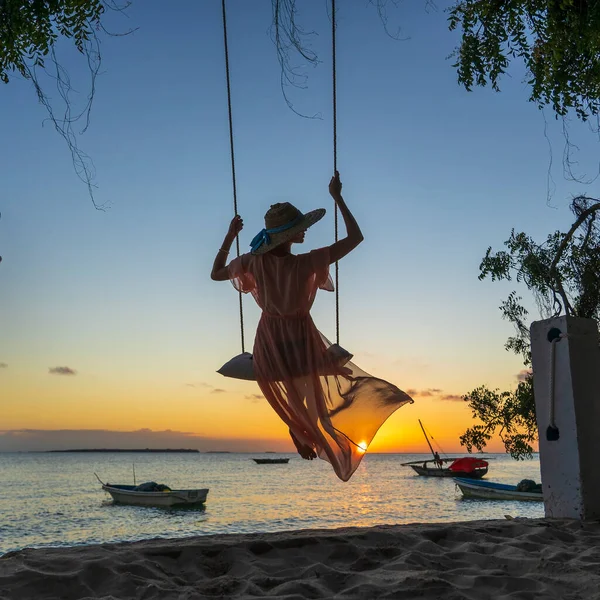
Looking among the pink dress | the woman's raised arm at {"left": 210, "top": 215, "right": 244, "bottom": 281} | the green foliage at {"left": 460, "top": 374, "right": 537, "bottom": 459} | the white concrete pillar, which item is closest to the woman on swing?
the pink dress

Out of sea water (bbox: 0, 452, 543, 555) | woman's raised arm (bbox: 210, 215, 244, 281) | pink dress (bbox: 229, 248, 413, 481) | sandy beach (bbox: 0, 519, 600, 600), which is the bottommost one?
sea water (bbox: 0, 452, 543, 555)

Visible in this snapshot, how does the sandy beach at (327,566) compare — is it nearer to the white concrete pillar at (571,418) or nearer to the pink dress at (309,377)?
the white concrete pillar at (571,418)

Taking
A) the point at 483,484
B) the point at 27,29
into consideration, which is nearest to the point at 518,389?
the point at 27,29

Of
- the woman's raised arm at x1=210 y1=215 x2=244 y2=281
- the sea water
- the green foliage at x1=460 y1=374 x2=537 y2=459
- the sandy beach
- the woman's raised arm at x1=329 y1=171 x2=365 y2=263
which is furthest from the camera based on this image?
the sea water

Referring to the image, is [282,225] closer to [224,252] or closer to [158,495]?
[224,252]

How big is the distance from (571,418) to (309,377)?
2034 millimetres

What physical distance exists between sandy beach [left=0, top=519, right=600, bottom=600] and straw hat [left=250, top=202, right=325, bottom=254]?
177 cm

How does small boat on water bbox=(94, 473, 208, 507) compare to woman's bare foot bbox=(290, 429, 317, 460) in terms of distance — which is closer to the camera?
woman's bare foot bbox=(290, 429, 317, 460)

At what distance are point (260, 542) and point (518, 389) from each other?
38.9 feet

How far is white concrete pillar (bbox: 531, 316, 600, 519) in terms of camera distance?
15.1 ft

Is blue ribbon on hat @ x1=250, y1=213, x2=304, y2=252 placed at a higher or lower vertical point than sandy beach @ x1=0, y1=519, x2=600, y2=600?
higher

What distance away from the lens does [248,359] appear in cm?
410

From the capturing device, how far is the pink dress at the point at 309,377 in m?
3.96

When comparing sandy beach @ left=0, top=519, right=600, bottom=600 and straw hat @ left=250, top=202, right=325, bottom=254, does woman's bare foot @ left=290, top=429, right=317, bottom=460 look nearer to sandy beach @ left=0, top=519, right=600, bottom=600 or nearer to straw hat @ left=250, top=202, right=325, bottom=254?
sandy beach @ left=0, top=519, right=600, bottom=600
